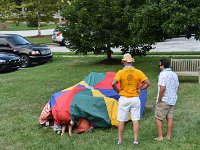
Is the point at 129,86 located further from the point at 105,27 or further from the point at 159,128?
the point at 105,27

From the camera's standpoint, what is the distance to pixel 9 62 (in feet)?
61.8

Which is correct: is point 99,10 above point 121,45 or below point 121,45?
above

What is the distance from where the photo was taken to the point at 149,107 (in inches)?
421

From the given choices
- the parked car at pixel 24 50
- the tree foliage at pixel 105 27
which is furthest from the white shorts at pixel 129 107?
the parked car at pixel 24 50

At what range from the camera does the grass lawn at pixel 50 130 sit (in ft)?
25.8

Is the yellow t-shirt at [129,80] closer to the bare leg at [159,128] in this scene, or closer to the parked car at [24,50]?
the bare leg at [159,128]

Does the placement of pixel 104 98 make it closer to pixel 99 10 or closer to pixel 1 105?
pixel 1 105

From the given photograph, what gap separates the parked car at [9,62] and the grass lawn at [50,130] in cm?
183

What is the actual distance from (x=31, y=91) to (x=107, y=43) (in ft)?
21.8

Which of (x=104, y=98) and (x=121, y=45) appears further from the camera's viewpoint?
(x=121, y=45)

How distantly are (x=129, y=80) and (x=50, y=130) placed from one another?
98.5 inches

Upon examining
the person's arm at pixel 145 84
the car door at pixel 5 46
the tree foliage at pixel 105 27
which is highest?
the tree foliage at pixel 105 27

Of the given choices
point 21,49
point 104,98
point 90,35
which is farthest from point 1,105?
point 21,49

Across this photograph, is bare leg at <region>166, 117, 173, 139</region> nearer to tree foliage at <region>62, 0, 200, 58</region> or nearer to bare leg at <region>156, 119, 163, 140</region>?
bare leg at <region>156, 119, 163, 140</region>
